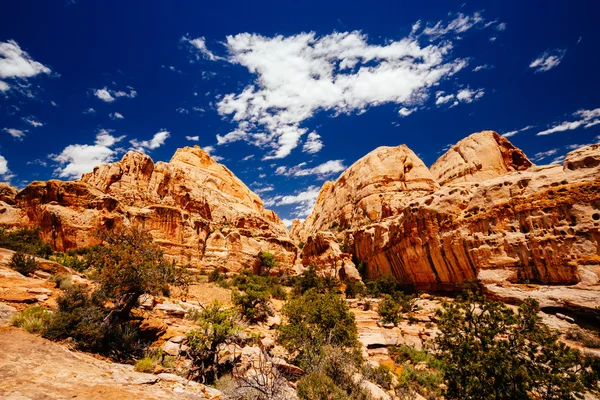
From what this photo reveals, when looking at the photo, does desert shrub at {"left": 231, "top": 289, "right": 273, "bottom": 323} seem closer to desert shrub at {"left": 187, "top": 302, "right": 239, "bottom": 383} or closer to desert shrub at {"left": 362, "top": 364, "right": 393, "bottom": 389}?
desert shrub at {"left": 187, "top": 302, "right": 239, "bottom": 383}

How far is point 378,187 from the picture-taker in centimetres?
5631

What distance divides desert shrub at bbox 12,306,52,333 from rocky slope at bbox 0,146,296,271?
1415 centimetres

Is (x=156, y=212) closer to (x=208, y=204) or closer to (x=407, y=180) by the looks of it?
(x=208, y=204)

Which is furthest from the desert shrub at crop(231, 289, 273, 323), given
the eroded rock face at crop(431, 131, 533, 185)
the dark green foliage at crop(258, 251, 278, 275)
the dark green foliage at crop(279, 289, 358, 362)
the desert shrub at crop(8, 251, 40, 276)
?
the eroded rock face at crop(431, 131, 533, 185)

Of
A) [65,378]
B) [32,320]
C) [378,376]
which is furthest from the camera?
[378,376]

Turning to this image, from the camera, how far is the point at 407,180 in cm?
5588

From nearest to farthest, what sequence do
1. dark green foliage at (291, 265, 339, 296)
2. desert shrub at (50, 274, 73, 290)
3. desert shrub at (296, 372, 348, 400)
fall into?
1. desert shrub at (296, 372, 348, 400)
2. desert shrub at (50, 274, 73, 290)
3. dark green foliage at (291, 265, 339, 296)

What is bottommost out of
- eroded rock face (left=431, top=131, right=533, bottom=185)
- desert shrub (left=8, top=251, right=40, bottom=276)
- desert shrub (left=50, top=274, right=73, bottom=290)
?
desert shrub (left=50, top=274, right=73, bottom=290)

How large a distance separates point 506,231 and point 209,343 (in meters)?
27.7

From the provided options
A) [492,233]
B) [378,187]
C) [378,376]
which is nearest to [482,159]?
[378,187]

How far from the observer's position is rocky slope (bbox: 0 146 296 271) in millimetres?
30344

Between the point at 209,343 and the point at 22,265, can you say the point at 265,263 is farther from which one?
the point at 209,343

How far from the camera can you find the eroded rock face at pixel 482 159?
55.0 m

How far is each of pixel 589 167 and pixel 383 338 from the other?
23.4 meters
